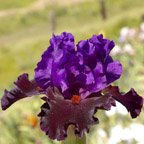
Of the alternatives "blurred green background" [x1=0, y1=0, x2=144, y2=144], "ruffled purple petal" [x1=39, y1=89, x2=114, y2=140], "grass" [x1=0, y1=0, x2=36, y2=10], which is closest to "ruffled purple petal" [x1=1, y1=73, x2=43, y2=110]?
"ruffled purple petal" [x1=39, y1=89, x2=114, y2=140]

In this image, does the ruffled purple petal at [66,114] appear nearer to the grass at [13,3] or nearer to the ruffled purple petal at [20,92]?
the ruffled purple petal at [20,92]

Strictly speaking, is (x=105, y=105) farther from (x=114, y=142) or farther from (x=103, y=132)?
(x=103, y=132)

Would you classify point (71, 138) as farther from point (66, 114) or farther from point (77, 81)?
point (77, 81)

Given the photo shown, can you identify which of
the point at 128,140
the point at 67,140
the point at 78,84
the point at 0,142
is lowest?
the point at 67,140

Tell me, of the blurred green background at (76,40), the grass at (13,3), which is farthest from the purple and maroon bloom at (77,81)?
the grass at (13,3)

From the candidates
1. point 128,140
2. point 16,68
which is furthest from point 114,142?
point 16,68

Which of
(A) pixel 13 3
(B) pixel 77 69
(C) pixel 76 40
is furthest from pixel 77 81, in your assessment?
(A) pixel 13 3
